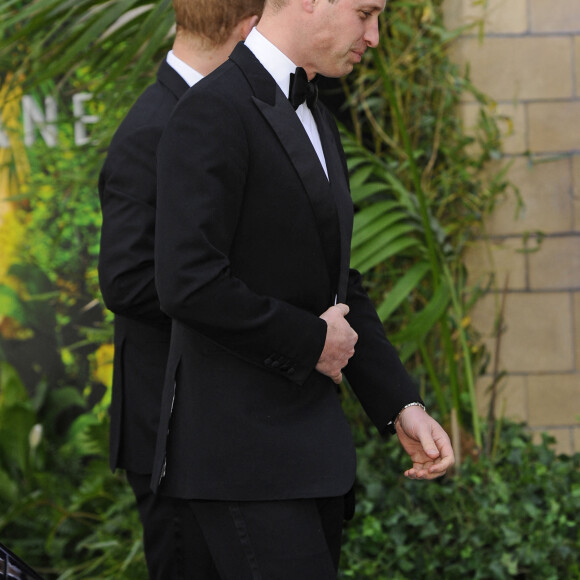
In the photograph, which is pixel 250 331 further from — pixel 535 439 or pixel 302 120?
pixel 535 439

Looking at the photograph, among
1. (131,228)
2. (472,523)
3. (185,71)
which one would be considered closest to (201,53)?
(185,71)

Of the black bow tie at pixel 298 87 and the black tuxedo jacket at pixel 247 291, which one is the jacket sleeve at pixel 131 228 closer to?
the black tuxedo jacket at pixel 247 291

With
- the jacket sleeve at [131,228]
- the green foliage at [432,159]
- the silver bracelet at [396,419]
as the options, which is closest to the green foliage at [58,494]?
the green foliage at [432,159]

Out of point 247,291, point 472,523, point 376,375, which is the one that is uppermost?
point 247,291

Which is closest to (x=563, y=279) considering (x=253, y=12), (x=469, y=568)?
(x=469, y=568)

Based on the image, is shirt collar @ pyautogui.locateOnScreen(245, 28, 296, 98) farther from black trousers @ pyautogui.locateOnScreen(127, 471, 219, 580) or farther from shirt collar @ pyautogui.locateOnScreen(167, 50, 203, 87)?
black trousers @ pyautogui.locateOnScreen(127, 471, 219, 580)

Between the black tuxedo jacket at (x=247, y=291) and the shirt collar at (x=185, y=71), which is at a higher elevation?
the shirt collar at (x=185, y=71)


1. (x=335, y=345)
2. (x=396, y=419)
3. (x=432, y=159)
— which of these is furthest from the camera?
(x=432, y=159)

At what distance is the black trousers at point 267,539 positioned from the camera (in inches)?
56.1

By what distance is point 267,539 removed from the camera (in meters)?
1.43

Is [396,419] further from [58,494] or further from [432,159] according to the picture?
[58,494]

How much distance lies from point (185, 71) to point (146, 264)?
41 centimetres

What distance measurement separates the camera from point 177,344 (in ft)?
4.96

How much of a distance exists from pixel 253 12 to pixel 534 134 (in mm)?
1556
